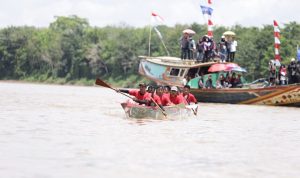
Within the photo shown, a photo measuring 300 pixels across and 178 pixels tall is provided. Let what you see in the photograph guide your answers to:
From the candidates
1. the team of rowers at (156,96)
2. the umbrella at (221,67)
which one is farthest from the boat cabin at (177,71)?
the team of rowers at (156,96)

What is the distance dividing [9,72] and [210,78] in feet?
182

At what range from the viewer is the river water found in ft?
32.2

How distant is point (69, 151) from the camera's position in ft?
37.4

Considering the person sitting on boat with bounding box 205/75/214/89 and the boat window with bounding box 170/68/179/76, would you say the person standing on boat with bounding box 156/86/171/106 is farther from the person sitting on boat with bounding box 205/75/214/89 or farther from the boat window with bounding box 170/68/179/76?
the boat window with bounding box 170/68/179/76

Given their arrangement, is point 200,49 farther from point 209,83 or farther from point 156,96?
point 156,96

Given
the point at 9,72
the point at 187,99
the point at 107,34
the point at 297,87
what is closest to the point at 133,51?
the point at 107,34

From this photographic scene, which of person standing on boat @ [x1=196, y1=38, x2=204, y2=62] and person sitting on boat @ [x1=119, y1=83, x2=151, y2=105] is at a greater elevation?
person standing on boat @ [x1=196, y1=38, x2=204, y2=62]

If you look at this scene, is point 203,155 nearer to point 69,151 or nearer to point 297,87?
point 69,151

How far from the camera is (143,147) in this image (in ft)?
40.6

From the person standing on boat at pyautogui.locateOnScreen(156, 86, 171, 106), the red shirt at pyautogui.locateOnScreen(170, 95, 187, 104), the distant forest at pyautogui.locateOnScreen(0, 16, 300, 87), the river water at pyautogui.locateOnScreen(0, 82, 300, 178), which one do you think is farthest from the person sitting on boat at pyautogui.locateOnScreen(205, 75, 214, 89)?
the distant forest at pyautogui.locateOnScreen(0, 16, 300, 87)

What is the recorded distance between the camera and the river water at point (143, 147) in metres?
9.83

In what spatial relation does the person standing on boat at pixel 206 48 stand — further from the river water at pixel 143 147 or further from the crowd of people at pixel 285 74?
the river water at pixel 143 147

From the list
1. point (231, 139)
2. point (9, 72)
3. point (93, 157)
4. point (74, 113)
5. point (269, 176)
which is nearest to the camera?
point (269, 176)

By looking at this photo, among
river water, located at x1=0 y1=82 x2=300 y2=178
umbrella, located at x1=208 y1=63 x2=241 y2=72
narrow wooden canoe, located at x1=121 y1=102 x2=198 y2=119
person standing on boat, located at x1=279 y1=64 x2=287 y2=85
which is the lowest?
river water, located at x1=0 y1=82 x2=300 y2=178
